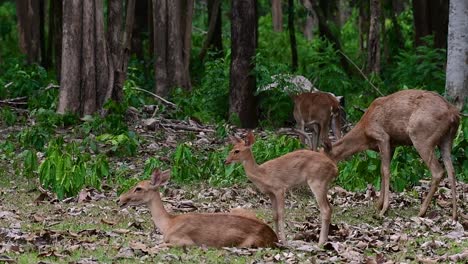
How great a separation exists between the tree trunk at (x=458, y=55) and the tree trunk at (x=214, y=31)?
1267cm

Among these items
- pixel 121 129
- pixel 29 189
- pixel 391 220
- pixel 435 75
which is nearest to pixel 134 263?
pixel 391 220

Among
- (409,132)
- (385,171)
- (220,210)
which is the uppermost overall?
(409,132)

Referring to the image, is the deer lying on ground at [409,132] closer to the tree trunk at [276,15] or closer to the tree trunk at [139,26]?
the tree trunk at [139,26]

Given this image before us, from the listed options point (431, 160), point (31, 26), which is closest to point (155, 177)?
point (431, 160)

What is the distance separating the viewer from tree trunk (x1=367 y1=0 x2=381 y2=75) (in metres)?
23.5

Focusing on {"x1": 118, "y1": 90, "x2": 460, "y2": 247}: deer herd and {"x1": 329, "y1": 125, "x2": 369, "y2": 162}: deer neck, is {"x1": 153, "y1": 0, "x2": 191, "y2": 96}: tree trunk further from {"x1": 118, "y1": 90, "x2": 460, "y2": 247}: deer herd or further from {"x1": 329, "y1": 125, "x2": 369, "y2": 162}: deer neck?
{"x1": 329, "y1": 125, "x2": 369, "y2": 162}: deer neck

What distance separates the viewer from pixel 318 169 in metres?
10.9

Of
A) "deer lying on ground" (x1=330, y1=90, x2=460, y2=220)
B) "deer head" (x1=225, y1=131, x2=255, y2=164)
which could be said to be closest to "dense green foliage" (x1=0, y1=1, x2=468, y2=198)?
"deer lying on ground" (x1=330, y1=90, x2=460, y2=220)

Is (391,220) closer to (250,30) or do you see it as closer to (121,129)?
(121,129)

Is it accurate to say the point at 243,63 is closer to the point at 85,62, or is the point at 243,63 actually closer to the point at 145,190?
the point at 85,62

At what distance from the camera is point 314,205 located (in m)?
13.2

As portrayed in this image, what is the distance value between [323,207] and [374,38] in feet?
44.9

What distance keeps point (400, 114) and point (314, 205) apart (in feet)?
4.98

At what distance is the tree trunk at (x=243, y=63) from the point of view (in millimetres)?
19562
